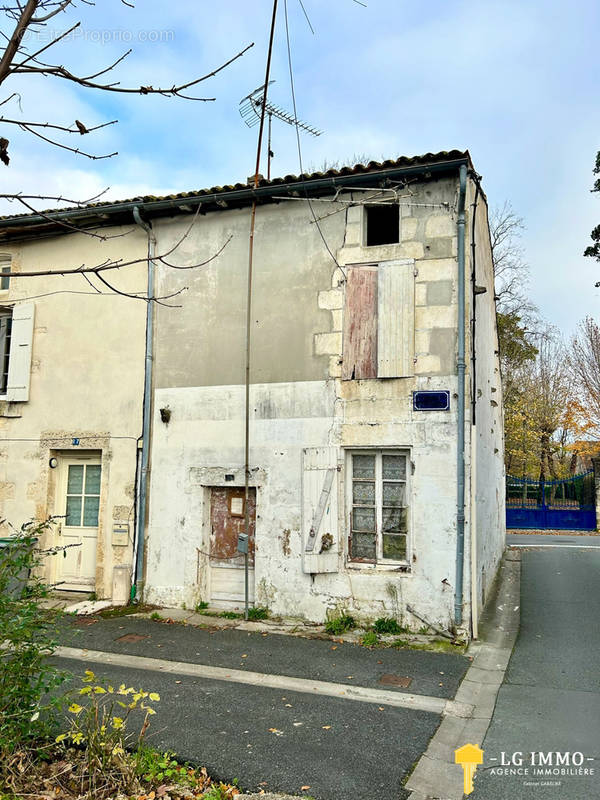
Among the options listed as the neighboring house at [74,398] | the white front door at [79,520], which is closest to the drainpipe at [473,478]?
the neighboring house at [74,398]

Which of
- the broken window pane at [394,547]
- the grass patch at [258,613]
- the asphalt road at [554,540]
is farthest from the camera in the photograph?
the asphalt road at [554,540]

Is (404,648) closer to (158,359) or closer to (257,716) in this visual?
(257,716)

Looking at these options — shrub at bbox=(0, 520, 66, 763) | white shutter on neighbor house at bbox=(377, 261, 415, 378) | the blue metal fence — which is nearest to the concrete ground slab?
shrub at bbox=(0, 520, 66, 763)

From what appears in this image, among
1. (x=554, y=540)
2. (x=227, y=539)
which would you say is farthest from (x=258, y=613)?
(x=554, y=540)

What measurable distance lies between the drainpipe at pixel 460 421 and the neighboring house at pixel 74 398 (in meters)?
4.60

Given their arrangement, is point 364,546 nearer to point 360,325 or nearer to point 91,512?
point 360,325

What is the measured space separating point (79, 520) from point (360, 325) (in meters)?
5.27

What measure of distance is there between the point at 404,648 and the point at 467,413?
2.84 m

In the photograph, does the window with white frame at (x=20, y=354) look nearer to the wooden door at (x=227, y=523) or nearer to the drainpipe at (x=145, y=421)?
the drainpipe at (x=145, y=421)

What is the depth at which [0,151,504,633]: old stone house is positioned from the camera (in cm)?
743

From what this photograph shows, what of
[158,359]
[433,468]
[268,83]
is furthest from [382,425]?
[268,83]

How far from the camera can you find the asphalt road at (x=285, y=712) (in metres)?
4.04

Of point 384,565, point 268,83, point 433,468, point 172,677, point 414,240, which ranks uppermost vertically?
point 268,83

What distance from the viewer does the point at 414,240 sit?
25.5 ft
